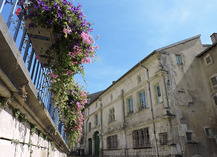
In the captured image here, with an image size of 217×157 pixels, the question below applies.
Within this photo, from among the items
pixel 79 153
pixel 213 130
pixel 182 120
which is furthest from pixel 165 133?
pixel 79 153

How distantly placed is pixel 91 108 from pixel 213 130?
17.2 metres

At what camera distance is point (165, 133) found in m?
10.9

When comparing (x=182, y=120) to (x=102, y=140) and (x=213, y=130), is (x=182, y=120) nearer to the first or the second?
(x=213, y=130)

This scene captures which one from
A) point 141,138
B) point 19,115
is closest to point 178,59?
point 141,138

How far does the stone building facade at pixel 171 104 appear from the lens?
10.6 meters

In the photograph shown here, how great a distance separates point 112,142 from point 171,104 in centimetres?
894

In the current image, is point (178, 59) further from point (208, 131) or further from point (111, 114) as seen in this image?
point (111, 114)

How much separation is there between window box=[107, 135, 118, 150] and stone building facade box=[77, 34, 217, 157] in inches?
22.6

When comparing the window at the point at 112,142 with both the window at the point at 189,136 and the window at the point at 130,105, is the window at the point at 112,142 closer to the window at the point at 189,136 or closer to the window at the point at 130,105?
the window at the point at 130,105

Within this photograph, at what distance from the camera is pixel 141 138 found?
13086mm

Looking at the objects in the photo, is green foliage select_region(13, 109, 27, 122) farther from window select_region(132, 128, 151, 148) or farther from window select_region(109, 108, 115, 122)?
window select_region(109, 108, 115, 122)

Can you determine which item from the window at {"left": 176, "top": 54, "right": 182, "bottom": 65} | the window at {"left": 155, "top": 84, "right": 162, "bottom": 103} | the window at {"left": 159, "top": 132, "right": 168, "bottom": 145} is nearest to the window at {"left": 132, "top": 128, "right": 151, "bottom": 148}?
the window at {"left": 159, "top": 132, "right": 168, "bottom": 145}

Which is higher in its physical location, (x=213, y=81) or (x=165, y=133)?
(x=213, y=81)

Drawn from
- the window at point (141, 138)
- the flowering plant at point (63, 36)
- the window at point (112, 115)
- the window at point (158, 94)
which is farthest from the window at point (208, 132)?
the flowering plant at point (63, 36)
